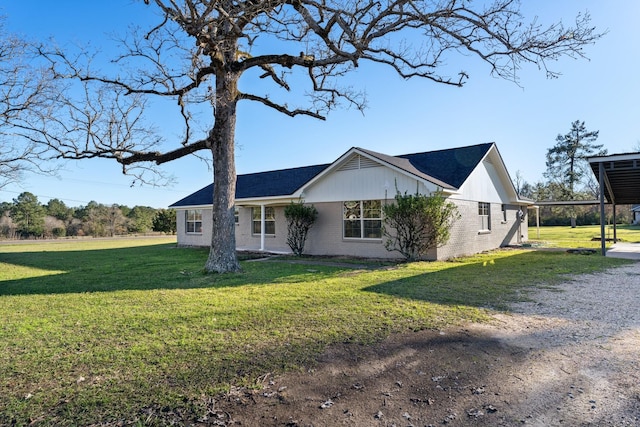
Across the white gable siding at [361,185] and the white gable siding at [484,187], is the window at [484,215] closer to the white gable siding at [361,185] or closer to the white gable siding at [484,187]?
the white gable siding at [484,187]

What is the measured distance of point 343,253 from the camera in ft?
50.5

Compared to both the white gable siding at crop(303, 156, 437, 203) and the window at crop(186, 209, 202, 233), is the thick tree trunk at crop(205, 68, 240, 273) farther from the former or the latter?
the window at crop(186, 209, 202, 233)

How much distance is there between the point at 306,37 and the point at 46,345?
933cm

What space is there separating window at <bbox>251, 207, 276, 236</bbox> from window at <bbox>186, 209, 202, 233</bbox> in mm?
4916

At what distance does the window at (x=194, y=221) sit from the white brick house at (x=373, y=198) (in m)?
1.91

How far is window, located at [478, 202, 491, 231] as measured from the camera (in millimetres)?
17172

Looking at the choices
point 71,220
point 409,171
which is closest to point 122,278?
point 409,171

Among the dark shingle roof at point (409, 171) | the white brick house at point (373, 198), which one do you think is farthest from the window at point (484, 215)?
the dark shingle roof at point (409, 171)

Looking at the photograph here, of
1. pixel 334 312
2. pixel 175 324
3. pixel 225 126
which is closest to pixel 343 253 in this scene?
pixel 225 126

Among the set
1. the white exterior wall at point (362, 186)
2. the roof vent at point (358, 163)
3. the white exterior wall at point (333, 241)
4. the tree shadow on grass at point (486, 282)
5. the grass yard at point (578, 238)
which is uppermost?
the roof vent at point (358, 163)

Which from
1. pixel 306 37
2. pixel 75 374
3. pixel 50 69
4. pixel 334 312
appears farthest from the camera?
pixel 50 69

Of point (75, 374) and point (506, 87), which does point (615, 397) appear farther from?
point (506, 87)

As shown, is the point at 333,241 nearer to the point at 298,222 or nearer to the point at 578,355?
the point at 298,222

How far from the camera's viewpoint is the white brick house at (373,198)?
46.7 feet
